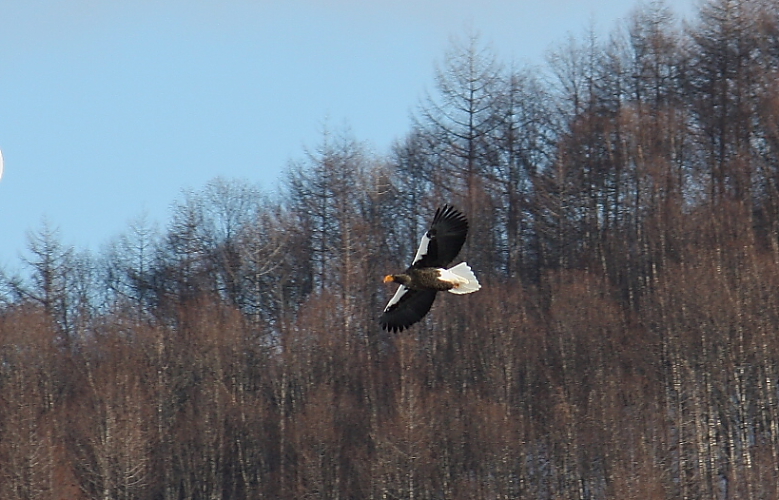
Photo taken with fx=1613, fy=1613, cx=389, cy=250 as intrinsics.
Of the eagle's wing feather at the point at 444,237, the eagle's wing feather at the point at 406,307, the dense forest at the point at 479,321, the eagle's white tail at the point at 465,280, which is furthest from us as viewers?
the dense forest at the point at 479,321

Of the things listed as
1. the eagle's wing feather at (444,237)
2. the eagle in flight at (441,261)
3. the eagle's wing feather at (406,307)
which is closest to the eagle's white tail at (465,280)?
the eagle in flight at (441,261)

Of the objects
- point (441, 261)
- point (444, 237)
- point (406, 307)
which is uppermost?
point (444, 237)

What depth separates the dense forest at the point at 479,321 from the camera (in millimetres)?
33375

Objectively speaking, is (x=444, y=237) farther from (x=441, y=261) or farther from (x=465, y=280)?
(x=465, y=280)

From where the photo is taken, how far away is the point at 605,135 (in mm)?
46438

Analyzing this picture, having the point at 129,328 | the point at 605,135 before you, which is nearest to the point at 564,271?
the point at 605,135

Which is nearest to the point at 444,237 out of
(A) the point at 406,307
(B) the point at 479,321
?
(A) the point at 406,307

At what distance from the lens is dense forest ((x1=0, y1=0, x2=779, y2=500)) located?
3338 centimetres

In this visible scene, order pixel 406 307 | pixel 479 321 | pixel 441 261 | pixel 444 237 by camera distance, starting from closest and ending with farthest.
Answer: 1. pixel 444 237
2. pixel 441 261
3. pixel 406 307
4. pixel 479 321

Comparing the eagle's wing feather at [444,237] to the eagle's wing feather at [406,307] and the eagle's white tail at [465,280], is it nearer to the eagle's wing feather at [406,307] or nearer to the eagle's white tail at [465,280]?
the eagle's white tail at [465,280]

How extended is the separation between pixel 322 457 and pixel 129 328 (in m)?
→ 10.4

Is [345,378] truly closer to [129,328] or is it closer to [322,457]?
[322,457]

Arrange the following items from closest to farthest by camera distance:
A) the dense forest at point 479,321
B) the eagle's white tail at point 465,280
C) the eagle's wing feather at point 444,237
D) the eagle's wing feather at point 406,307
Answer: the eagle's wing feather at point 444,237
the eagle's white tail at point 465,280
the eagle's wing feather at point 406,307
the dense forest at point 479,321

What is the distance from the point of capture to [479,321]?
38438 millimetres
